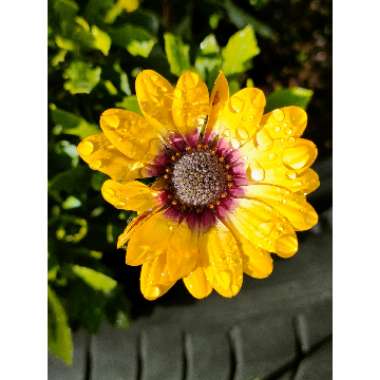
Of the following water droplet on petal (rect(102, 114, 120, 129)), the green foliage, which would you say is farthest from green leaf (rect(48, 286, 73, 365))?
water droplet on petal (rect(102, 114, 120, 129))

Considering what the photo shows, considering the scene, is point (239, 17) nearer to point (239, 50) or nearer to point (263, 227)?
point (239, 50)

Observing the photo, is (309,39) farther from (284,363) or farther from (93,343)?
(93,343)

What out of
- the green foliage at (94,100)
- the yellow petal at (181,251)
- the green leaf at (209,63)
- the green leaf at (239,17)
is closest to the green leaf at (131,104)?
the green foliage at (94,100)

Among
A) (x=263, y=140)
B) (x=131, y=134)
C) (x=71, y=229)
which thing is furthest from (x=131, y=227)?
(x=71, y=229)

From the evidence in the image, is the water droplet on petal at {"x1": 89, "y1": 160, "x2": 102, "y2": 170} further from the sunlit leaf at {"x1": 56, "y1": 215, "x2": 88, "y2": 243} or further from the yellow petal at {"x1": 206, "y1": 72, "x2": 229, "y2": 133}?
the sunlit leaf at {"x1": 56, "y1": 215, "x2": 88, "y2": 243}

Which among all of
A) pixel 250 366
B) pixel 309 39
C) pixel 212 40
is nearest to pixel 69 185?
pixel 212 40
